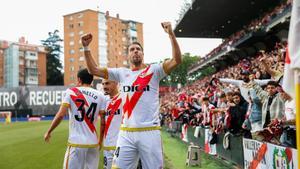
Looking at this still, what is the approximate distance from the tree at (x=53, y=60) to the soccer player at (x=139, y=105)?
→ 10083 cm

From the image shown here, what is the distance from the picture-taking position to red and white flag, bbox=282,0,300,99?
2.61m

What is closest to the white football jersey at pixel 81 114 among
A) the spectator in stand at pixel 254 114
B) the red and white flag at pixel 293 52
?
the red and white flag at pixel 293 52

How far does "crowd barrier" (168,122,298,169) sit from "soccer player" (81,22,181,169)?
2.45 m

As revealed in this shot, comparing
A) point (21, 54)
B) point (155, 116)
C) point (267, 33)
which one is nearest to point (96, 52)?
point (21, 54)

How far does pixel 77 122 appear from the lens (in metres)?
5.71

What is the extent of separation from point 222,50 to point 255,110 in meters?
27.0

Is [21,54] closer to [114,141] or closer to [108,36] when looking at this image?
[108,36]

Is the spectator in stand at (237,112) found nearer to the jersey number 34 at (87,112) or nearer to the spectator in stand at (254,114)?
the spectator in stand at (254,114)

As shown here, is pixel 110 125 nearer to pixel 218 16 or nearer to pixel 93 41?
pixel 218 16

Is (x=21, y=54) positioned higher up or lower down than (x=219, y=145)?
higher up

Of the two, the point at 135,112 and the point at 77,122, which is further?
the point at 77,122

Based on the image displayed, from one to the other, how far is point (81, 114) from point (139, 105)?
3.70 feet

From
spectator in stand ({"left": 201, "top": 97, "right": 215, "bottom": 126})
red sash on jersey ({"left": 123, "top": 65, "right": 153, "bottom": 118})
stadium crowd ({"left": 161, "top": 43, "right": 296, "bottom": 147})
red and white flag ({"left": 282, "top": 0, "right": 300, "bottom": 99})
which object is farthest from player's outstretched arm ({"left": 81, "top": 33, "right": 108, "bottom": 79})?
spectator in stand ({"left": 201, "top": 97, "right": 215, "bottom": 126})

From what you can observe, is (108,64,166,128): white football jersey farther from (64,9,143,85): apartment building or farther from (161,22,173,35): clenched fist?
(64,9,143,85): apartment building
